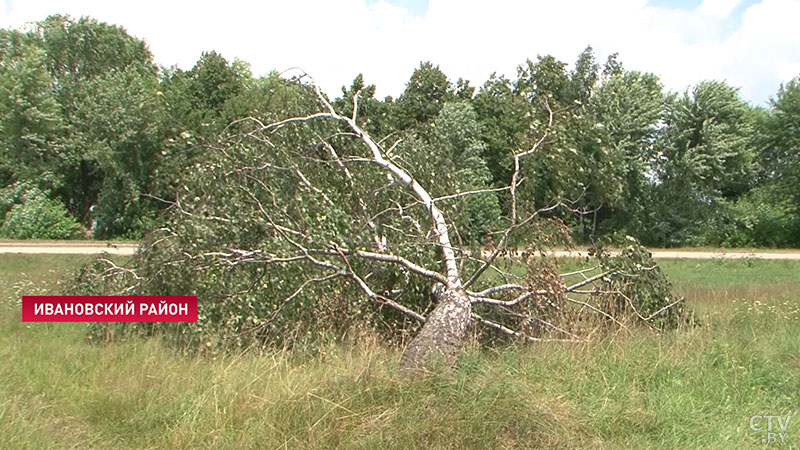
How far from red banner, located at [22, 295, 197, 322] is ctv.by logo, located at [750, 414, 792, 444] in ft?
14.2

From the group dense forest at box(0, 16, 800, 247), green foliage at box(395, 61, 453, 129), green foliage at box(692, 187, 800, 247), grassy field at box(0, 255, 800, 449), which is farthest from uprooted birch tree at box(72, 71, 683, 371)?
green foliage at box(395, 61, 453, 129)

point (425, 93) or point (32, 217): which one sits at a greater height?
point (425, 93)

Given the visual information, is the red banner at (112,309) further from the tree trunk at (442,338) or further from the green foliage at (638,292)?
the green foliage at (638,292)

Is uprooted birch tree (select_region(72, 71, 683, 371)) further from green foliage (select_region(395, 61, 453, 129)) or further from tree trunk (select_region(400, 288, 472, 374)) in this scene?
green foliage (select_region(395, 61, 453, 129))

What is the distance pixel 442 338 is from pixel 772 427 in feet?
7.28

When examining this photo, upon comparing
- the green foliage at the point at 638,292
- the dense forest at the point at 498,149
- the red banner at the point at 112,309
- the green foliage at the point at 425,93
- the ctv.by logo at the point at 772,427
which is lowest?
the ctv.by logo at the point at 772,427

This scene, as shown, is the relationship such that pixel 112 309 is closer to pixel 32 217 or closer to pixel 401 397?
pixel 401 397

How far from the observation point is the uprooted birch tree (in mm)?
5750

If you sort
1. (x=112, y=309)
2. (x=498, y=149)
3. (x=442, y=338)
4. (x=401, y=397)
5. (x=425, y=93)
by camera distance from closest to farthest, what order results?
(x=401, y=397) < (x=442, y=338) < (x=112, y=309) < (x=498, y=149) < (x=425, y=93)

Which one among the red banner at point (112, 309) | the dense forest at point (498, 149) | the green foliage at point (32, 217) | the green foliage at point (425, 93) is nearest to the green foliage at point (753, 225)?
the dense forest at point (498, 149)

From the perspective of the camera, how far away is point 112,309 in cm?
655

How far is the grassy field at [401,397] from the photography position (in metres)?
3.94

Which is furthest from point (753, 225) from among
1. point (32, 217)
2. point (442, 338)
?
point (32, 217)

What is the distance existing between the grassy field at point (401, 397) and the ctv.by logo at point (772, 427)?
0.04 m
